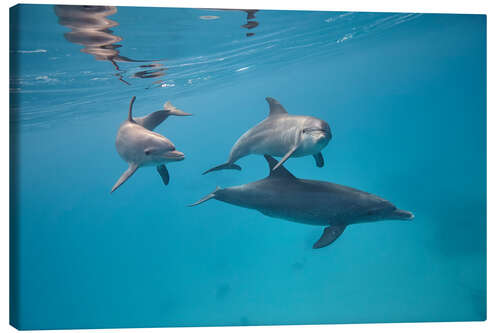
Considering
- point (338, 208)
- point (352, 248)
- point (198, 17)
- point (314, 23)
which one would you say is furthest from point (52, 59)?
point (352, 248)

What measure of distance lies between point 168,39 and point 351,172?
1510cm

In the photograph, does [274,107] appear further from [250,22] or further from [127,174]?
[127,174]

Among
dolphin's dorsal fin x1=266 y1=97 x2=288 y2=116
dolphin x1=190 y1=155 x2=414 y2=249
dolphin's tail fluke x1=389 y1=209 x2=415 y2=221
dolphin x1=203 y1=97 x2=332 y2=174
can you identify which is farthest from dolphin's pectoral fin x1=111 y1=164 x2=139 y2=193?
dolphin's tail fluke x1=389 y1=209 x2=415 y2=221

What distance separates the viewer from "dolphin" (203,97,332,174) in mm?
5645

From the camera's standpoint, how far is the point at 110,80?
10523 mm

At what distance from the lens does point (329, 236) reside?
549 cm

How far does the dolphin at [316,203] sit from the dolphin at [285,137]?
441 mm

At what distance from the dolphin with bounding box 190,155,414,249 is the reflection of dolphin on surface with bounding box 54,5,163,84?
398cm

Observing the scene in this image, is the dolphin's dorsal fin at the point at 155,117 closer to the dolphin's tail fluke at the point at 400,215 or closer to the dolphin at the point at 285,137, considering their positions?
the dolphin at the point at 285,137

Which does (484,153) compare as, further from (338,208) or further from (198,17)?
(198,17)

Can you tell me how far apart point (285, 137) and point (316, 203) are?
1278mm

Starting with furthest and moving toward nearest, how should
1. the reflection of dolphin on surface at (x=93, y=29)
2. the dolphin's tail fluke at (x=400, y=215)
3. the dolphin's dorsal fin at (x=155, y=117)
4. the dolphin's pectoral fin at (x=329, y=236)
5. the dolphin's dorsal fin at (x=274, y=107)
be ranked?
the dolphin's dorsal fin at (x=155, y=117), the dolphin's dorsal fin at (x=274, y=107), the reflection of dolphin on surface at (x=93, y=29), the dolphin's tail fluke at (x=400, y=215), the dolphin's pectoral fin at (x=329, y=236)

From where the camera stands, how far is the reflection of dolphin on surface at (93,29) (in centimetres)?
631

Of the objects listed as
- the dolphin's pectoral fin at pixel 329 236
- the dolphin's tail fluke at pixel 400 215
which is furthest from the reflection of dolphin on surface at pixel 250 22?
the dolphin's tail fluke at pixel 400 215
